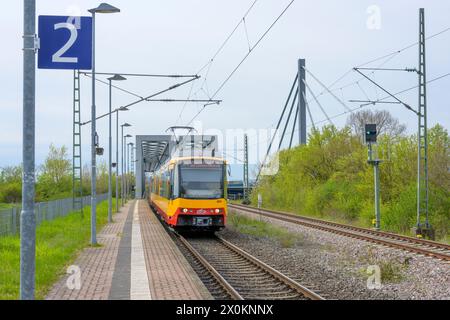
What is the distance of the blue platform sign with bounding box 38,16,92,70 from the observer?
8.48 meters

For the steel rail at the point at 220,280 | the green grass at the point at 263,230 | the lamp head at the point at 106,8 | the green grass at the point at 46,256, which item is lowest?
the green grass at the point at 263,230

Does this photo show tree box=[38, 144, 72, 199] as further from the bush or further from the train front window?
the train front window

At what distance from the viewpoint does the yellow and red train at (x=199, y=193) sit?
885 inches

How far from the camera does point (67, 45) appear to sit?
347 inches

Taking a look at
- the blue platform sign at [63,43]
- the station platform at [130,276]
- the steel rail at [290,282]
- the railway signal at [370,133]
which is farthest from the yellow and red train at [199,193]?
the blue platform sign at [63,43]

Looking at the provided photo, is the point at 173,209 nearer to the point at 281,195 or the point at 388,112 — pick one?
the point at 281,195

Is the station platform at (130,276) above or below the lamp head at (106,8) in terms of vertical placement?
below

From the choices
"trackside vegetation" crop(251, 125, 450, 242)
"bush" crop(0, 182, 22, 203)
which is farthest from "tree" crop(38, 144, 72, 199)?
"trackside vegetation" crop(251, 125, 450, 242)

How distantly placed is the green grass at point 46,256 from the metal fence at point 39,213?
0.92 metres

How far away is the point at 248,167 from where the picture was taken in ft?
188

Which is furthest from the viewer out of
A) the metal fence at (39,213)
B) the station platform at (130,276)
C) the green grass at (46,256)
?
the metal fence at (39,213)

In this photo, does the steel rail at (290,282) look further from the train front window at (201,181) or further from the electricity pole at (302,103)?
the electricity pole at (302,103)

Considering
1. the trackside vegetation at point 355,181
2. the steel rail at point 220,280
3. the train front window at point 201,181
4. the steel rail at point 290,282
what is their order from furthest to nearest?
the trackside vegetation at point 355,181
the train front window at point 201,181
the steel rail at point 220,280
the steel rail at point 290,282

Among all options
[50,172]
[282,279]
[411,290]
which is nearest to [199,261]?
[282,279]
